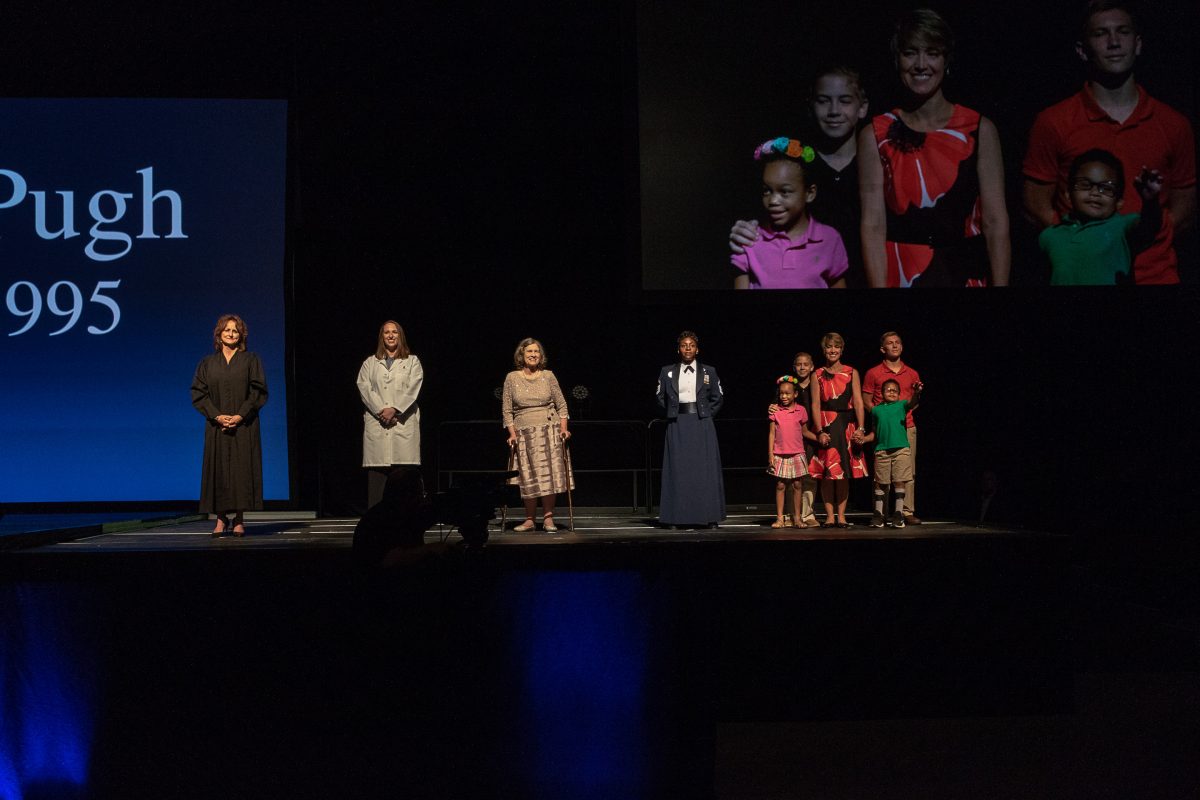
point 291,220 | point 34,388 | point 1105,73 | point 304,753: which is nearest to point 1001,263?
point 1105,73

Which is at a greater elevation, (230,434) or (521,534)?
(230,434)

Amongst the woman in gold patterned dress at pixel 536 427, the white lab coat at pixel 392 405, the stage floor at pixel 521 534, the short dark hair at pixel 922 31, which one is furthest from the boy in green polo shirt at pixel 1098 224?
the white lab coat at pixel 392 405

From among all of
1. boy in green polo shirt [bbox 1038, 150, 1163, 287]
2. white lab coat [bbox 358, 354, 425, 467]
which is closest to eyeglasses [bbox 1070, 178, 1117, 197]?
boy in green polo shirt [bbox 1038, 150, 1163, 287]

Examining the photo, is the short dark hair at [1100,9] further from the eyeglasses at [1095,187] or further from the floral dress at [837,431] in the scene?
the floral dress at [837,431]

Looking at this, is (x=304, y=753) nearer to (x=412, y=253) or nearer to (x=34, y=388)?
(x=412, y=253)

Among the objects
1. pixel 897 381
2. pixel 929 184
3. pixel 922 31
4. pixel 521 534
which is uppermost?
pixel 922 31

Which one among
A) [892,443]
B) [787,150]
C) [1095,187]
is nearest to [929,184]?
[787,150]

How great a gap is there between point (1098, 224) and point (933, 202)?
122cm

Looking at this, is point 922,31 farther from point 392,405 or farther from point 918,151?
point 392,405

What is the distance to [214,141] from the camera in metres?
7.97

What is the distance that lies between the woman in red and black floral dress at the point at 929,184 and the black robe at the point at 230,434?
4.44 m

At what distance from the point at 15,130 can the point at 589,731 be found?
24.4ft

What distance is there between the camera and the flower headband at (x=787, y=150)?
7.32 m

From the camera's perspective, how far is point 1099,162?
23.9 ft
